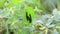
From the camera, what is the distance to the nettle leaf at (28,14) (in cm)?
76

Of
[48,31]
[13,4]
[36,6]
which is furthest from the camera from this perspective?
[36,6]

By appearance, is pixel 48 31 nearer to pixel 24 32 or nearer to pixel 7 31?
pixel 24 32

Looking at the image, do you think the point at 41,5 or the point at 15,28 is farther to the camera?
the point at 41,5

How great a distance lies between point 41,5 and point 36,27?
1.21 ft

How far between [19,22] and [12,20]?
4cm

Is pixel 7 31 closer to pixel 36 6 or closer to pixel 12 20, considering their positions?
pixel 12 20

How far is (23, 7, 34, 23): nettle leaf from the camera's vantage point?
757mm

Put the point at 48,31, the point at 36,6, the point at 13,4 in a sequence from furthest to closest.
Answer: the point at 36,6
the point at 13,4
the point at 48,31

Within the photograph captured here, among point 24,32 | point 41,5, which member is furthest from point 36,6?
point 24,32

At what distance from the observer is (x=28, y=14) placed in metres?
0.76

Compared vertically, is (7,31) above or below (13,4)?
below

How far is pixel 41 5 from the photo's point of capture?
1.12 meters

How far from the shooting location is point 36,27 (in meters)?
0.78

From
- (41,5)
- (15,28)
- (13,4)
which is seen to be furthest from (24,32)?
(41,5)
